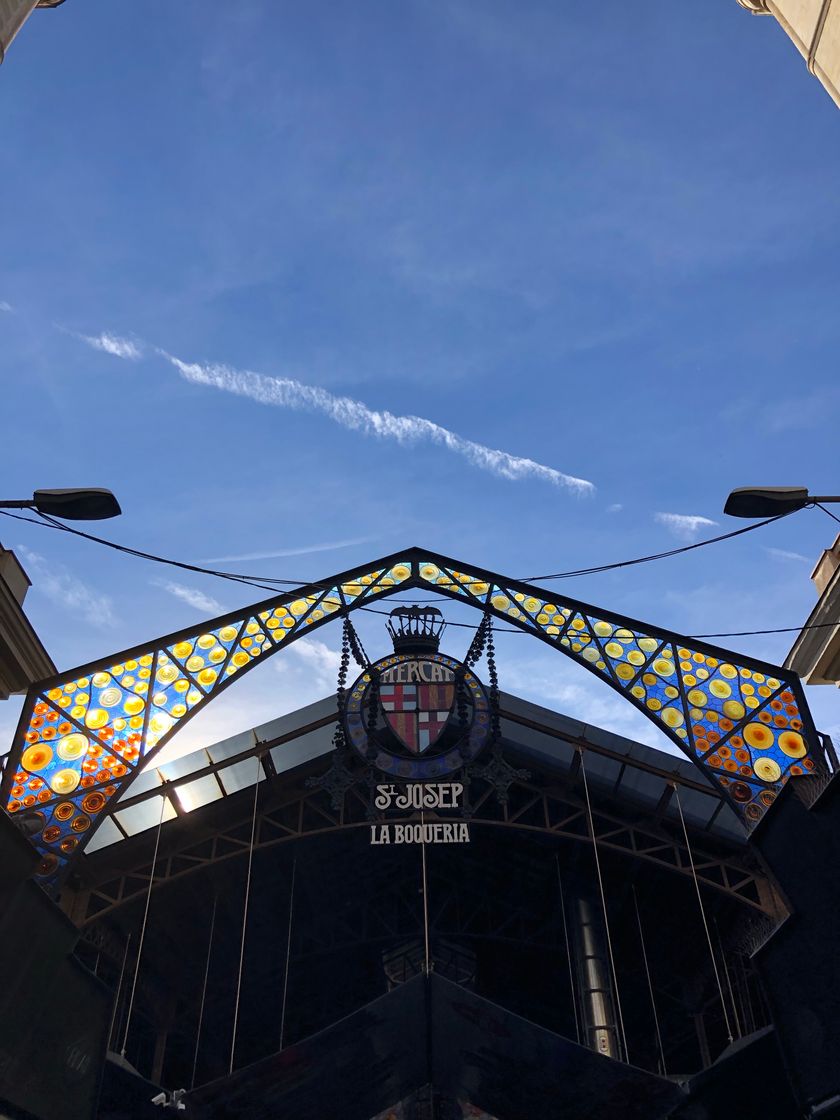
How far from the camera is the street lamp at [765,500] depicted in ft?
31.9

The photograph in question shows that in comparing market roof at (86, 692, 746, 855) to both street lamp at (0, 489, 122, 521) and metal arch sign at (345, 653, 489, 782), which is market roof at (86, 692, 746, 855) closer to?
metal arch sign at (345, 653, 489, 782)

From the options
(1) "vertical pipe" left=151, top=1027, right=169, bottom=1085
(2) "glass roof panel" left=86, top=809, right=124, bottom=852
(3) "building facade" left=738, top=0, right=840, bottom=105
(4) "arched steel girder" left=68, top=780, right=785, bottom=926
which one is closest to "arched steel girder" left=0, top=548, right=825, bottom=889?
(4) "arched steel girder" left=68, top=780, right=785, bottom=926

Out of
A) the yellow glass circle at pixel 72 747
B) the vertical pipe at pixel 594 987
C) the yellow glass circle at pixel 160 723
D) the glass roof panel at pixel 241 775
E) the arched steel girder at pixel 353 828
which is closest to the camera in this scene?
the yellow glass circle at pixel 72 747

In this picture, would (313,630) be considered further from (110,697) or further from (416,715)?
(110,697)

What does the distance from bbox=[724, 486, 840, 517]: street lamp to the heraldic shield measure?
628cm

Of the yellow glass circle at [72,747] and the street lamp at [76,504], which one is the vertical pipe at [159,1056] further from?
the street lamp at [76,504]

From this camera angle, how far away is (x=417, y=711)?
47.5 feet

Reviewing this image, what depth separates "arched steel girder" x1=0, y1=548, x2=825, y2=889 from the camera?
1161cm

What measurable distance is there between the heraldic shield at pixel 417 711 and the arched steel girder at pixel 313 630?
5.30 feet

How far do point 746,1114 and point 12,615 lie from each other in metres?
10.5

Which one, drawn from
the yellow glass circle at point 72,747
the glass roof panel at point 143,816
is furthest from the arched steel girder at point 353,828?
the yellow glass circle at point 72,747

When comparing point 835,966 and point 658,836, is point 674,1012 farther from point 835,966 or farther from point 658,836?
point 835,966

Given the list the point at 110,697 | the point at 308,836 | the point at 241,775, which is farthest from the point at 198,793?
the point at 110,697

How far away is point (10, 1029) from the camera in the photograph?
17.2 feet
